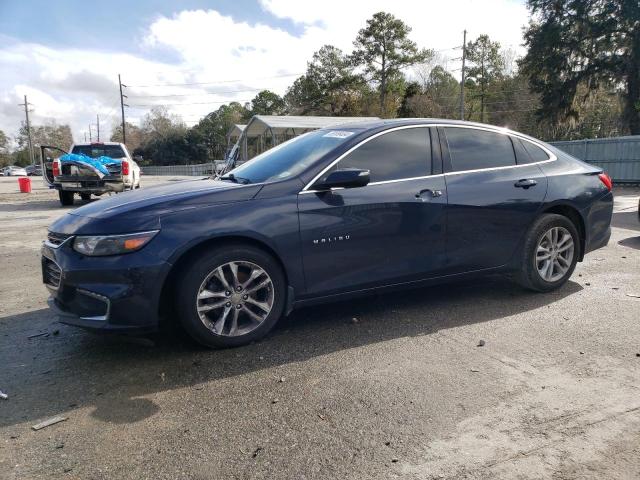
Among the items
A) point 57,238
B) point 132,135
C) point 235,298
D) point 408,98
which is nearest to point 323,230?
point 235,298

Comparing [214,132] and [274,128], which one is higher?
[214,132]

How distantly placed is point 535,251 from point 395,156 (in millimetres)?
1708

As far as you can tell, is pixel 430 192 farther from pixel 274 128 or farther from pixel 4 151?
pixel 4 151

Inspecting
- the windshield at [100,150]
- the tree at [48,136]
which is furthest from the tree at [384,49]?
the tree at [48,136]

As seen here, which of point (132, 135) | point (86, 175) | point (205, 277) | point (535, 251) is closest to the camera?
point (205, 277)

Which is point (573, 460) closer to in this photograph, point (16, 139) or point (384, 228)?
point (384, 228)

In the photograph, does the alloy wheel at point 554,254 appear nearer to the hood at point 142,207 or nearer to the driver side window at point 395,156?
the driver side window at point 395,156

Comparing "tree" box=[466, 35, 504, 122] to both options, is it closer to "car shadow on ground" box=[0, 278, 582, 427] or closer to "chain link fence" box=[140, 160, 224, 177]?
"chain link fence" box=[140, 160, 224, 177]

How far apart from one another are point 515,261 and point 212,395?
10.2ft

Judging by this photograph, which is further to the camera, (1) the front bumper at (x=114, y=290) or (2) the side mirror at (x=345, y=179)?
(2) the side mirror at (x=345, y=179)

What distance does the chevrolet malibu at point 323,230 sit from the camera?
11.1 feet

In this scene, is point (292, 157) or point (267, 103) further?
point (267, 103)

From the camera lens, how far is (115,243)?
11.0 ft

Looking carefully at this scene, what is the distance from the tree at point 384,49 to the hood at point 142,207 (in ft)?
173
